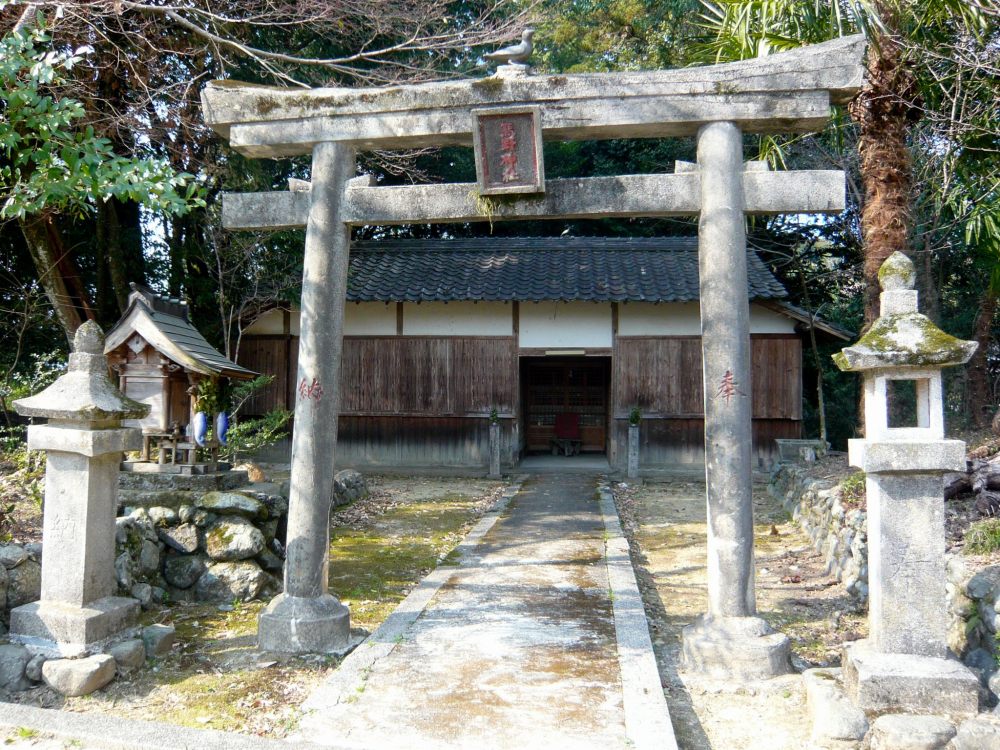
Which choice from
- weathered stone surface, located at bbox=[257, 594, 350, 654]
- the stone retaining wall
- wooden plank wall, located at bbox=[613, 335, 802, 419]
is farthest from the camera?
wooden plank wall, located at bbox=[613, 335, 802, 419]

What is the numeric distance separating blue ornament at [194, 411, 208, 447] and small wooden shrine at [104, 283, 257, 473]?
0.9 inches

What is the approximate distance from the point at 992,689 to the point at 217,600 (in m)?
5.89

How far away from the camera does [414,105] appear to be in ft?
17.2

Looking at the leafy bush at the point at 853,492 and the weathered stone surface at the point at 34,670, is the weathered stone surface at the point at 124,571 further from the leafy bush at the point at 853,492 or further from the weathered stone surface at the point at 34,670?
the leafy bush at the point at 853,492

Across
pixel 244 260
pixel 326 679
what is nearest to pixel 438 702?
pixel 326 679

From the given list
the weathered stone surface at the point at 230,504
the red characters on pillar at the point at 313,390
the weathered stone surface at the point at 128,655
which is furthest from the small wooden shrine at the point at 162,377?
the weathered stone surface at the point at 128,655

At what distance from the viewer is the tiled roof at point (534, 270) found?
14.3m

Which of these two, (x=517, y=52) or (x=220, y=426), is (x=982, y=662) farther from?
(x=220, y=426)

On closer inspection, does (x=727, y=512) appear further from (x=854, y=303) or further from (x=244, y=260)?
(x=854, y=303)

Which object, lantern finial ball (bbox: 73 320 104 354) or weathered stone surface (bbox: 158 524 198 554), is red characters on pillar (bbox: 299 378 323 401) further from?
weathered stone surface (bbox: 158 524 198 554)

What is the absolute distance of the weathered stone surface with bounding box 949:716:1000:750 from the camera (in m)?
3.46

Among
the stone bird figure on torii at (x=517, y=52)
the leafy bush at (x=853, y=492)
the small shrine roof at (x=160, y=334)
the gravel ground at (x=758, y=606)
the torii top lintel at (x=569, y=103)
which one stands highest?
the stone bird figure on torii at (x=517, y=52)

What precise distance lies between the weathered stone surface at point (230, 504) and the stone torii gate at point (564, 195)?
1770 millimetres

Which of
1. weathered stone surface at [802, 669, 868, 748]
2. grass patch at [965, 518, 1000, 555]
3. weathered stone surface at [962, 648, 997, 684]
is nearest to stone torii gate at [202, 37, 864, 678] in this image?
weathered stone surface at [802, 669, 868, 748]
